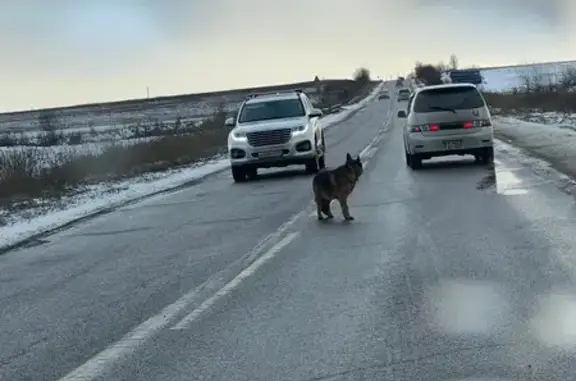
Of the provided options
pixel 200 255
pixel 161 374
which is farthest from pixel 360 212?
pixel 161 374

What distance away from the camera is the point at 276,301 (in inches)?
321

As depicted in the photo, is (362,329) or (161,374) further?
(362,329)

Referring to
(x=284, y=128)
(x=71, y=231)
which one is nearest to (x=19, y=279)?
(x=71, y=231)

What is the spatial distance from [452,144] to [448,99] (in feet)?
3.68

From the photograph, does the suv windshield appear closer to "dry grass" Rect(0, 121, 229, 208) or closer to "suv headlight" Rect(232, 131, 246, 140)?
"suv headlight" Rect(232, 131, 246, 140)

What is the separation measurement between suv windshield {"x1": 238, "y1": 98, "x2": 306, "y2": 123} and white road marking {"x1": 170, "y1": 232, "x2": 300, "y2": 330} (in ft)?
38.5

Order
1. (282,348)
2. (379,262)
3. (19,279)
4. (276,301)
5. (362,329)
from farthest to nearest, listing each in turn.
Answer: (19,279), (379,262), (276,301), (362,329), (282,348)

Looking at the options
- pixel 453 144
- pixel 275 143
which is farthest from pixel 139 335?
pixel 275 143

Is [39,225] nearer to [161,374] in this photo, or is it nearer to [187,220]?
[187,220]

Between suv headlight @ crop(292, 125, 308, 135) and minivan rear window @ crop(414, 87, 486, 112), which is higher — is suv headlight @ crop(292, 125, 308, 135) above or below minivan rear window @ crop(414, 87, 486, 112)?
below

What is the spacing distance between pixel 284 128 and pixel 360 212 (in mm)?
8776

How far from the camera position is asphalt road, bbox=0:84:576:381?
616 cm

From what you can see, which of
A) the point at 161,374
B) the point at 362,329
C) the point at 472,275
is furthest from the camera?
the point at 472,275

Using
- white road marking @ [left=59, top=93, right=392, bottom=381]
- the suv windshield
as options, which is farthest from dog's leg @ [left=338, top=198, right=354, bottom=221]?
the suv windshield
